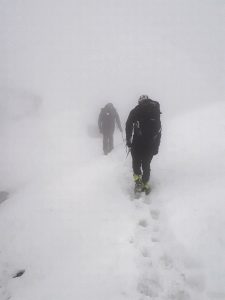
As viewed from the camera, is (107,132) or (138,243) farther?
(107,132)

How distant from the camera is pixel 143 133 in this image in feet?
24.2

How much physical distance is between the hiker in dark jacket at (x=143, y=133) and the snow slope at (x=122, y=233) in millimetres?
518

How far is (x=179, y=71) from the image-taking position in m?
128

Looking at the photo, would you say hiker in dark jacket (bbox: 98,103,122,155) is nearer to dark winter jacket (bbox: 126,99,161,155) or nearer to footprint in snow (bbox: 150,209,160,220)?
dark winter jacket (bbox: 126,99,161,155)

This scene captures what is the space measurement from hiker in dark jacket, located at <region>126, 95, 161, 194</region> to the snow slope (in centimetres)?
52

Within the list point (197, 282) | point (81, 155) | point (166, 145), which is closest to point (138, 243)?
point (197, 282)

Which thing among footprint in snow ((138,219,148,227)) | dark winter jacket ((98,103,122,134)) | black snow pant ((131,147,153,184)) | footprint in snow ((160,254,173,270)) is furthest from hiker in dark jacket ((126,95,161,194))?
dark winter jacket ((98,103,122,134))

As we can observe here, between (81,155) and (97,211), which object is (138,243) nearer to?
(97,211)

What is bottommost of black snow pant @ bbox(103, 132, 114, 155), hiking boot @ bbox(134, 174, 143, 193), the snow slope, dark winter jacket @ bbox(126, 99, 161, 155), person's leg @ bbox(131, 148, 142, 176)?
black snow pant @ bbox(103, 132, 114, 155)

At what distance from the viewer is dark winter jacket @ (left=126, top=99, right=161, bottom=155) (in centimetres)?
721

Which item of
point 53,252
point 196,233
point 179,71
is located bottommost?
point 179,71

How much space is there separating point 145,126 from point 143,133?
17 cm

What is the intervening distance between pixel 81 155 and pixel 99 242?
1477 cm

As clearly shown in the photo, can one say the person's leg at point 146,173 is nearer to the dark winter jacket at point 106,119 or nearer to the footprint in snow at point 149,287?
the footprint in snow at point 149,287
